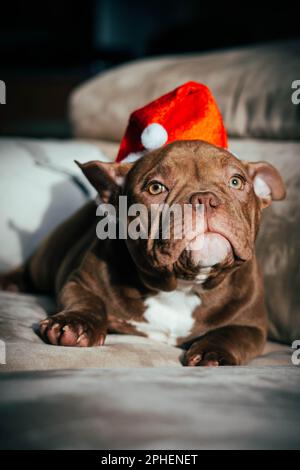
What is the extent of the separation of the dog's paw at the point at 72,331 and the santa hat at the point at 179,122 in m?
0.43

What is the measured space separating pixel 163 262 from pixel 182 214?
103mm

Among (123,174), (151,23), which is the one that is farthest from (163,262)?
(151,23)

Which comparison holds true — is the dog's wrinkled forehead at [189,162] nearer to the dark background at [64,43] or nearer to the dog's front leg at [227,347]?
the dog's front leg at [227,347]

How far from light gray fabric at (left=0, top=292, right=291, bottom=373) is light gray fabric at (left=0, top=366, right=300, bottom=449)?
0.23 m

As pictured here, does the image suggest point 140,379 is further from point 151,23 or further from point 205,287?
point 151,23

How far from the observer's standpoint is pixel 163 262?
1.31 meters

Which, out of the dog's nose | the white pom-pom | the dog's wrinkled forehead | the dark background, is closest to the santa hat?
the white pom-pom

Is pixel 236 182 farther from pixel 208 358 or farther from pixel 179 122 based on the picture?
pixel 208 358

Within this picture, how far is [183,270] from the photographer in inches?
52.4

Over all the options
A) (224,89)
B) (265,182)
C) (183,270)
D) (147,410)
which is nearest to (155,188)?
(183,270)

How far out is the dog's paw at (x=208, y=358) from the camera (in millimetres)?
1283

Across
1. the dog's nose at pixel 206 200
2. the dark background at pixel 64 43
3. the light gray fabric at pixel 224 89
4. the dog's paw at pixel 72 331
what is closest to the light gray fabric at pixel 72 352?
the dog's paw at pixel 72 331

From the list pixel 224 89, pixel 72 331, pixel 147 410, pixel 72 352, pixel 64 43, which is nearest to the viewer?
pixel 147 410

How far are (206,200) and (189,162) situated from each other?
0.48 feet
